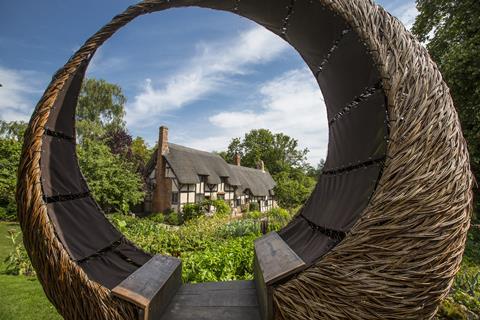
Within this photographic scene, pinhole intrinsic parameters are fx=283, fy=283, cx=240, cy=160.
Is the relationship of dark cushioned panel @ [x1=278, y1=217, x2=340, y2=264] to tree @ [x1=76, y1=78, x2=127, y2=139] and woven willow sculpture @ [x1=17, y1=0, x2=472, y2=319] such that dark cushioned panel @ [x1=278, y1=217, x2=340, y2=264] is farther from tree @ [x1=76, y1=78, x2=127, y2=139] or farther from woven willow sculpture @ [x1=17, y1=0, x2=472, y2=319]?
tree @ [x1=76, y1=78, x2=127, y2=139]

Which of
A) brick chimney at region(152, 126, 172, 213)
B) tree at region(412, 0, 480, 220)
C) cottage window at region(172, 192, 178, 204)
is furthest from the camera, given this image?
brick chimney at region(152, 126, 172, 213)

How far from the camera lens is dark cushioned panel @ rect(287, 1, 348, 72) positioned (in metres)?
1.39

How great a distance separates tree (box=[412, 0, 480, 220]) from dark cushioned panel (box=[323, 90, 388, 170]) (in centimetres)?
824

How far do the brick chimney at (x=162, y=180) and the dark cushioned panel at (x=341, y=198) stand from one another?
20896 mm

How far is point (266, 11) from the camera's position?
5.61 feet

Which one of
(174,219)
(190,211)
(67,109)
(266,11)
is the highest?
(266,11)

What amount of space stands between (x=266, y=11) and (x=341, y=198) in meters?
1.22

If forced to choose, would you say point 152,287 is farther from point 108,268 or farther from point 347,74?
point 347,74

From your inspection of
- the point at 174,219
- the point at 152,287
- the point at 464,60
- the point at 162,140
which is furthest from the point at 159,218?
the point at 152,287

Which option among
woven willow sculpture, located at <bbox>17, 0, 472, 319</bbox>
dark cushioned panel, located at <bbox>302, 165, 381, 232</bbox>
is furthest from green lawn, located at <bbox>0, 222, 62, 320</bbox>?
dark cushioned panel, located at <bbox>302, 165, 381, 232</bbox>

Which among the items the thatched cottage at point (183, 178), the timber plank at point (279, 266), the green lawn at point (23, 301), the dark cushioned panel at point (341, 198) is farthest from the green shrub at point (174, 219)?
the timber plank at point (279, 266)

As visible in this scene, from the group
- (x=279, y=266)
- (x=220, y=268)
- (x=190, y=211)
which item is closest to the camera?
(x=279, y=266)

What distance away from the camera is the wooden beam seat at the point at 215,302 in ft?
4.94

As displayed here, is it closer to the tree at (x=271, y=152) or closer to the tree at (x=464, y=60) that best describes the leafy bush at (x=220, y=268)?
the tree at (x=464, y=60)
